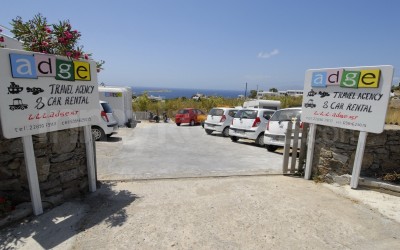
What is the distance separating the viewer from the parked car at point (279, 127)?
8.90 metres

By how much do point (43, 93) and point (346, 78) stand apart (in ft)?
17.4

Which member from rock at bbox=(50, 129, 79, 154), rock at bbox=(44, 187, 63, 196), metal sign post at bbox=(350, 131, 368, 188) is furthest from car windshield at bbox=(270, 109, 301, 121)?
rock at bbox=(44, 187, 63, 196)

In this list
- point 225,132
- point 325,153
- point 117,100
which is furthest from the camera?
point 117,100

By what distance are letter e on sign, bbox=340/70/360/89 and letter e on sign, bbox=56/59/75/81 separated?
495 centimetres

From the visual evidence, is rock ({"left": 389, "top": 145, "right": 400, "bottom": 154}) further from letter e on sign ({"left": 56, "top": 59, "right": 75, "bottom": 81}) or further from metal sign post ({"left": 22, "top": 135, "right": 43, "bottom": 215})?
metal sign post ({"left": 22, "top": 135, "right": 43, "bottom": 215})

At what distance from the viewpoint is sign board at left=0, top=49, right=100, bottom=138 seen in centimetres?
339

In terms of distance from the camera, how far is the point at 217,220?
3717 mm

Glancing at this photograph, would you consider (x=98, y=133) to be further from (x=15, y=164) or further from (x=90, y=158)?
(x=15, y=164)

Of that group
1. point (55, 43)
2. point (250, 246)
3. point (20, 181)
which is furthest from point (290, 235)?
point (55, 43)

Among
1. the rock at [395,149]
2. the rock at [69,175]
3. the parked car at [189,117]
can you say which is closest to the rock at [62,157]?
the rock at [69,175]

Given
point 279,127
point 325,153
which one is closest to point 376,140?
point 325,153

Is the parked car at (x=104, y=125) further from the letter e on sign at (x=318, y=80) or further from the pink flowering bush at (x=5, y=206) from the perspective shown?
the letter e on sign at (x=318, y=80)

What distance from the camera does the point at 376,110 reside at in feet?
14.9

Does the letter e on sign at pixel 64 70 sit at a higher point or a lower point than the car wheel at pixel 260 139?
higher
